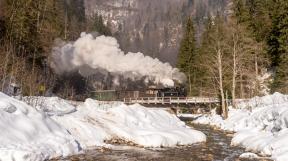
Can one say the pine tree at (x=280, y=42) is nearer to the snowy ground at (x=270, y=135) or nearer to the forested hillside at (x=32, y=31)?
the snowy ground at (x=270, y=135)

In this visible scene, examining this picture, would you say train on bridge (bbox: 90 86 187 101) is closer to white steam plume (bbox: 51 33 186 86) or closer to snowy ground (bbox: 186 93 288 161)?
white steam plume (bbox: 51 33 186 86)

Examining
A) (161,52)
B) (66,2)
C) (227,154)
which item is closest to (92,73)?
(227,154)

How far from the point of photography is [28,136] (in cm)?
1471

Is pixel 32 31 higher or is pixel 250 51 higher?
pixel 32 31

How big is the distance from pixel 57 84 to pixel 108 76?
9.47 m

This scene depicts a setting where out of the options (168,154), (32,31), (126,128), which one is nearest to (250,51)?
(32,31)

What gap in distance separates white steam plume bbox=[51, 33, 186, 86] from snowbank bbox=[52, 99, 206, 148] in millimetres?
27185

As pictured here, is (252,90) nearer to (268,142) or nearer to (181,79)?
(181,79)

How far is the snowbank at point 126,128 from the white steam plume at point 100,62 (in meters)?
27.2

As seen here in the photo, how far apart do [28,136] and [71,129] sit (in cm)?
356

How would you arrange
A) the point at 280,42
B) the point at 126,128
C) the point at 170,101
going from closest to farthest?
the point at 126,128 → the point at 280,42 → the point at 170,101

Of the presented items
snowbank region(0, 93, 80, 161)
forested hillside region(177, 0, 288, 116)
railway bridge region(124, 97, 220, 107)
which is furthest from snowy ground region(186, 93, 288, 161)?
railway bridge region(124, 97, 220, 107)

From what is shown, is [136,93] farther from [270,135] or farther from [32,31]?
[270,135]

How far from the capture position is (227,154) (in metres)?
17.2
